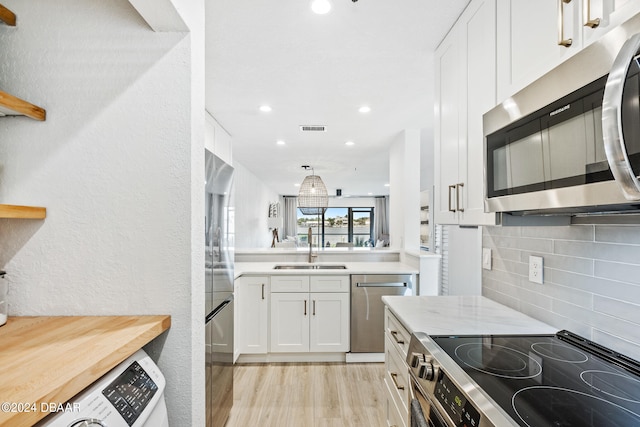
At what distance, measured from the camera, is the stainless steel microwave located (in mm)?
598

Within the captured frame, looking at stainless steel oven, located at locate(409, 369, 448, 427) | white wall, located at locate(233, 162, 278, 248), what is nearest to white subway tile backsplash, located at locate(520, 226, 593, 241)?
stainless steel oven, located at locate(409, 369, 448, 427)

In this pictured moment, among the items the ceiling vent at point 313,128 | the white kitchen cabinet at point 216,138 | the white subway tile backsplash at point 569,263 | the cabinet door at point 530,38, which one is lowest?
the white subway tile backsplash at point 569,263

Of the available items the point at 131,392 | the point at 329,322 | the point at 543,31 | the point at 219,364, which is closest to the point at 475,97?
the point at 543,31

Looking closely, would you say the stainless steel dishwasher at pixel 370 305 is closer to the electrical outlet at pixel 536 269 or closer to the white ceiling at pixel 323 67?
the white ceiling at pixel 323 67

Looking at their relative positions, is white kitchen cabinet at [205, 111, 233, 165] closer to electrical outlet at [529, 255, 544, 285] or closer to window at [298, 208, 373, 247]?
electrical outlet at [529, 255, 544, 285]

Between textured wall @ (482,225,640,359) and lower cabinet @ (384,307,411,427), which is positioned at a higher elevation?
textured wall @ (482,225,640,359)

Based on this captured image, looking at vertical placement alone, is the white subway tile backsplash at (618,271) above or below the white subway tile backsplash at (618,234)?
below

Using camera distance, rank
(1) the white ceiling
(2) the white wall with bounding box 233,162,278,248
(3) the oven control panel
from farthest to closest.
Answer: (2) the white wall with bounding box 233,162,278,248, (1) the white ceiling, (3) the oven control panel

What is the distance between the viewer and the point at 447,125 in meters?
1.84

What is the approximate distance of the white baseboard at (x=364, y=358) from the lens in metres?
3.19

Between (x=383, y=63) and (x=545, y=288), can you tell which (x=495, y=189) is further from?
(x=383, y=63)

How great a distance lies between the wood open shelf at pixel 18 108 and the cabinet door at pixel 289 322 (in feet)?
8.09

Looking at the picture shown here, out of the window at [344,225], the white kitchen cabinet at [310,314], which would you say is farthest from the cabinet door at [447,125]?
the window at [344,225]

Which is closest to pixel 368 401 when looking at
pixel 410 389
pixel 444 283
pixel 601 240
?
pixel 410 389
